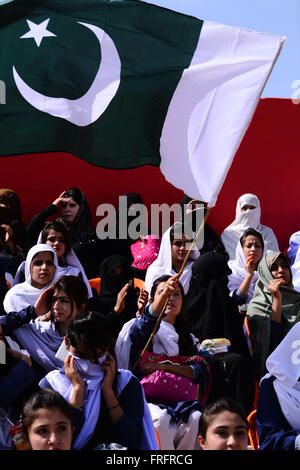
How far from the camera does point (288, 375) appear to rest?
4555mm

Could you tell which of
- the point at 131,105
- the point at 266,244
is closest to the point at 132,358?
the point at 131,105

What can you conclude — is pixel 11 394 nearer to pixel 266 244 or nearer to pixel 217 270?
pixel 217 270

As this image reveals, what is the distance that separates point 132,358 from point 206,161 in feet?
4.44

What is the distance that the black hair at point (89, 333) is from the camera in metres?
4.10

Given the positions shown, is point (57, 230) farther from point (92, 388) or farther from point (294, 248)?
point (294, 248)

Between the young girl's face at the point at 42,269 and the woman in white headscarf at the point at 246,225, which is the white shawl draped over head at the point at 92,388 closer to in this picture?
the young girl's face at the point at 42,269

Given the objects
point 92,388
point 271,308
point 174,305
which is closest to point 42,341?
point 92,388

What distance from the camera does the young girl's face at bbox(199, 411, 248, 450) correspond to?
389 centimetres

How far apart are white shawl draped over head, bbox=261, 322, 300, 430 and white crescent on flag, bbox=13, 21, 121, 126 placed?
174 centimetres

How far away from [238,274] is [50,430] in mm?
3430

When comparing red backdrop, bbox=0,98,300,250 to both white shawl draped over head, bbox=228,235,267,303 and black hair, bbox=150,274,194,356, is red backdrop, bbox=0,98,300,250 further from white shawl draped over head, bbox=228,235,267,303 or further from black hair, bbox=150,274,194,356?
black hair, bbox=150,274,194,356

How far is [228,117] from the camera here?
4.48m
